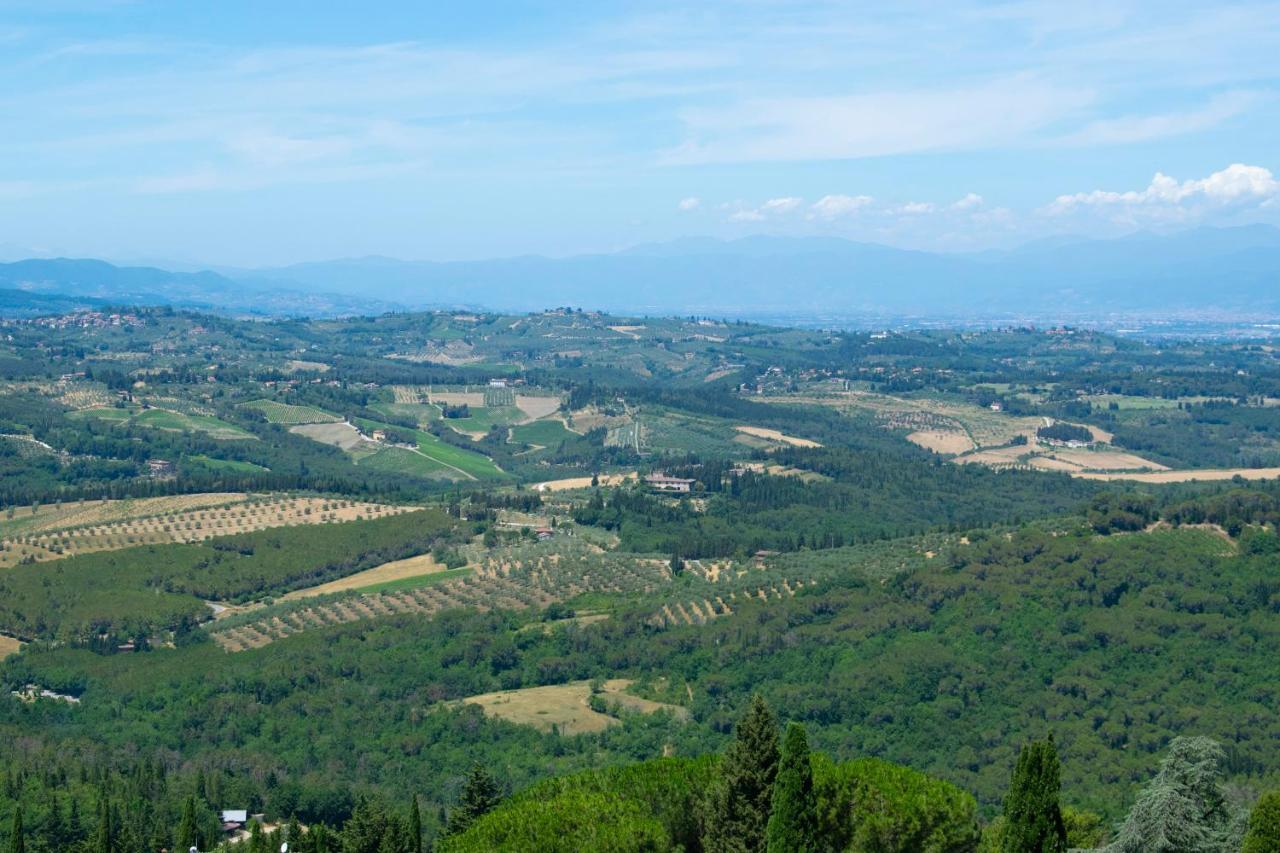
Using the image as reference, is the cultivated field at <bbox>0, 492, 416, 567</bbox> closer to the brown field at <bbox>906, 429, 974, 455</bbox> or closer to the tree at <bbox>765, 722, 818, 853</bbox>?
the tree at <bbox>765, 722, 818, 853</bbox>

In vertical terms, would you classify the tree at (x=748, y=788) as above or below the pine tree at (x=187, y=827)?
above

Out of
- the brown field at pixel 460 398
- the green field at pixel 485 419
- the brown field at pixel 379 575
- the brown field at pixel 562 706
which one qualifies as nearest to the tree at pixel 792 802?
the brown field at pixel 562 706

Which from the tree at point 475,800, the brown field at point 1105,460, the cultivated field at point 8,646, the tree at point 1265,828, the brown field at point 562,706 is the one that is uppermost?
the tree at point 1265,828

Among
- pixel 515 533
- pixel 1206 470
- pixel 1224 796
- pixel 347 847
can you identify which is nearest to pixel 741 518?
pixel 515 533

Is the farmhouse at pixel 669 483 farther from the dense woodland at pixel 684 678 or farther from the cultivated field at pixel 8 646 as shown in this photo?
the cultivated field at pixel 8 646

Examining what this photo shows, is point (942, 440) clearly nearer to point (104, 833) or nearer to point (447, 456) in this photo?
point (447, 456)

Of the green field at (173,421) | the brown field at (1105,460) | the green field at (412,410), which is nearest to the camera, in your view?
the brown field at (1105,460)

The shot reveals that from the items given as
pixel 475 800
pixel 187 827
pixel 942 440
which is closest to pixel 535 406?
pixel 942 440
